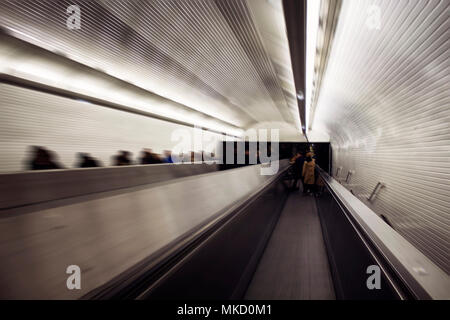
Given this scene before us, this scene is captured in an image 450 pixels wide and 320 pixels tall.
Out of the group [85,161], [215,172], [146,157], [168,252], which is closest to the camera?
[168,252]

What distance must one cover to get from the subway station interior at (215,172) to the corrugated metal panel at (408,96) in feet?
0.08

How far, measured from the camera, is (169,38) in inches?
178

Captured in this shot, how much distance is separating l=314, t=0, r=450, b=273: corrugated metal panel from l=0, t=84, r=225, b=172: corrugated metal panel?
20.5 ft

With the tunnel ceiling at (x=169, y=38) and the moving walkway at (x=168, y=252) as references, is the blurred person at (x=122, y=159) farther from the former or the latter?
the moving walkway at (x=168, y=252)

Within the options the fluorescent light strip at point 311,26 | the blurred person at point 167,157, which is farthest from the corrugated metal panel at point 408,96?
the blurred person at point 167,157

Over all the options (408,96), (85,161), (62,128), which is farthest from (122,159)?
(408,96)

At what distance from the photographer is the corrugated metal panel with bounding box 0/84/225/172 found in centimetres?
533

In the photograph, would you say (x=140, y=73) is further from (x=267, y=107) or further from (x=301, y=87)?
(x=267, y=107)

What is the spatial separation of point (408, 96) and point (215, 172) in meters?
3.18

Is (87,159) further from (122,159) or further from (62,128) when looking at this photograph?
(122,159)

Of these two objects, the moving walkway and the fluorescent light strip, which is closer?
the moving walkway

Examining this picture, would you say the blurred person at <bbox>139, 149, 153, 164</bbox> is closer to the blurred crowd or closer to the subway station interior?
the blurred crowd

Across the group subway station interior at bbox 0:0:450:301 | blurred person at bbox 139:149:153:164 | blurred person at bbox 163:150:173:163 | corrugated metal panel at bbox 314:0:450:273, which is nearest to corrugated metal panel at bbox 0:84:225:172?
subway station interior at bbox 0:0:450:301

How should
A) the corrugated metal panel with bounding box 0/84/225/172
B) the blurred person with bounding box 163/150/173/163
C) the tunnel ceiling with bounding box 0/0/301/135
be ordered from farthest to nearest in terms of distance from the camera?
the blurred person with bounding box 163/150/173/163
the corrugated metal panel with bounding box 0/84/225/172
the tunnel ceiling with bounding box 0/0/301/135
